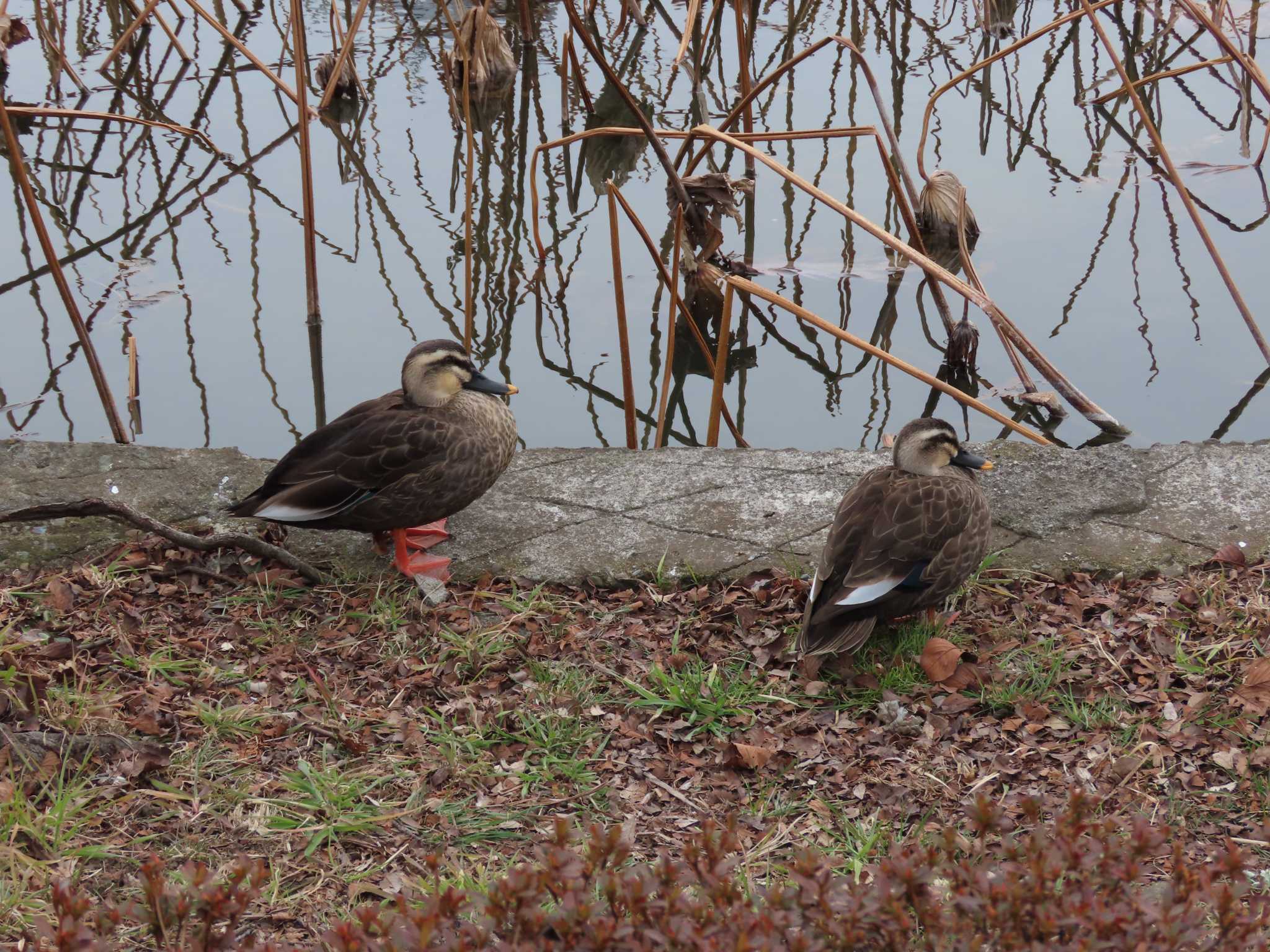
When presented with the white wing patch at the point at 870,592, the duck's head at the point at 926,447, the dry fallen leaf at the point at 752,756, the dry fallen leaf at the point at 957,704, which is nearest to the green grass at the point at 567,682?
the dry fallen leaf at the point at 752,756

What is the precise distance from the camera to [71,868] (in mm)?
2969

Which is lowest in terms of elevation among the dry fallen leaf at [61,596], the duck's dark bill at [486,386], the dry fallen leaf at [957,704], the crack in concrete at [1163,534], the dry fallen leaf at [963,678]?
the dry fallen leaf at [957,704]

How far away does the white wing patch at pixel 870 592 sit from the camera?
3.73 metres

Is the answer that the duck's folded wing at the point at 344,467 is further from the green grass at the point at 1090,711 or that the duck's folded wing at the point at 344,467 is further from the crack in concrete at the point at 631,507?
the green grass at the point at 1090,711

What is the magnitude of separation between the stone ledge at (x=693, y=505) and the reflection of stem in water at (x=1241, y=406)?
1.79 m

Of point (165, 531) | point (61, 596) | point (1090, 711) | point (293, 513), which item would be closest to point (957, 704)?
point (1090, 711)

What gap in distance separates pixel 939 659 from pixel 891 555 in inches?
14.2

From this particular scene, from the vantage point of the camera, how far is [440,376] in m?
4.62

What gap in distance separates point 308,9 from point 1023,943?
11.1 metres

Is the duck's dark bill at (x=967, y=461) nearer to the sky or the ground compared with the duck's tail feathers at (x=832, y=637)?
nearer to the sky

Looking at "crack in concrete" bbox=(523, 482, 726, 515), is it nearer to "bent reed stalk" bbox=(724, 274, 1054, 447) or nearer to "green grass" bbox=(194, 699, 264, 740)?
"bent reed stalk" bbox=(724, 274, 1054, 447)

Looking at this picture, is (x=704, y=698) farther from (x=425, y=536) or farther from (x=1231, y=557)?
(x=1231, y=557)

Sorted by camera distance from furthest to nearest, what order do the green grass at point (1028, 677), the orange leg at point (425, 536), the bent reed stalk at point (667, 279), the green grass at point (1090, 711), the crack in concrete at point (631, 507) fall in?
the bent reed stalk at point (667, 279), the crack in concrete at point (631, 507), the orange leg at point (425, 536), the green grass at point (1028, 677), the green grass at point (1090, 711)

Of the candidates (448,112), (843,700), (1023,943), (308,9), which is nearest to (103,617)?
(843,700)
